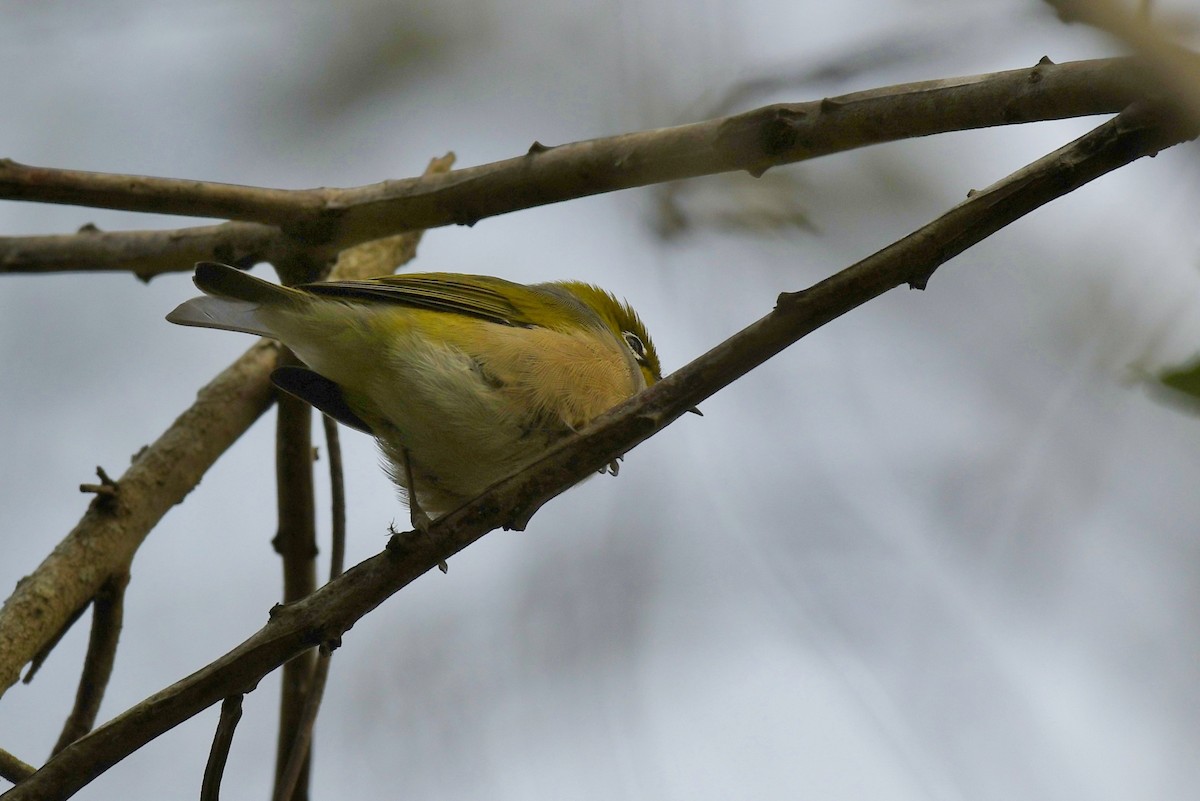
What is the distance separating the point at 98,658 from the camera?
4.06 meters

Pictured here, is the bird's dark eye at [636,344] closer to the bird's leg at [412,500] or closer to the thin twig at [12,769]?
the bird's leg at [412,500]

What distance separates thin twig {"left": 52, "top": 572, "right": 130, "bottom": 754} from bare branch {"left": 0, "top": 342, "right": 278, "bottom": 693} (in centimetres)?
9

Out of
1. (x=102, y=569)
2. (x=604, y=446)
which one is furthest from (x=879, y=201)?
(x=102, y=569)

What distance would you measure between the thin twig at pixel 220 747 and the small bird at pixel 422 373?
1.19 metres

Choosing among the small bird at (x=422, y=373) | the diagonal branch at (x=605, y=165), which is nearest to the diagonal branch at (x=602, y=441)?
the diagonal branch at (x=605, y=165)

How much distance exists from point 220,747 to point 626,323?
3.26 m

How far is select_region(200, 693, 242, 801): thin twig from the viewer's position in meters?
2.85

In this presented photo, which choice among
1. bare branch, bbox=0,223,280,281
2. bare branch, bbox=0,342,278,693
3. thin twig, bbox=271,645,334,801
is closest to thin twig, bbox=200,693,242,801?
thin twig, bbox=271,645,334,801

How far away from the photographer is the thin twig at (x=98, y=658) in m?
3.84

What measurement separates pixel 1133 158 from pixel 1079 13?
1201mm

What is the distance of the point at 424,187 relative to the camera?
3816 millimetres

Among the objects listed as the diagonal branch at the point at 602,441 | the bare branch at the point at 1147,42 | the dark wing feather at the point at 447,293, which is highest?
the dark wing feather at the point at 447,293

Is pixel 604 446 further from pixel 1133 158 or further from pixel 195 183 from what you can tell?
pixel 195 183

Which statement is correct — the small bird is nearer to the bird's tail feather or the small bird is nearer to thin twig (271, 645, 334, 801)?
the bird's tail feather
